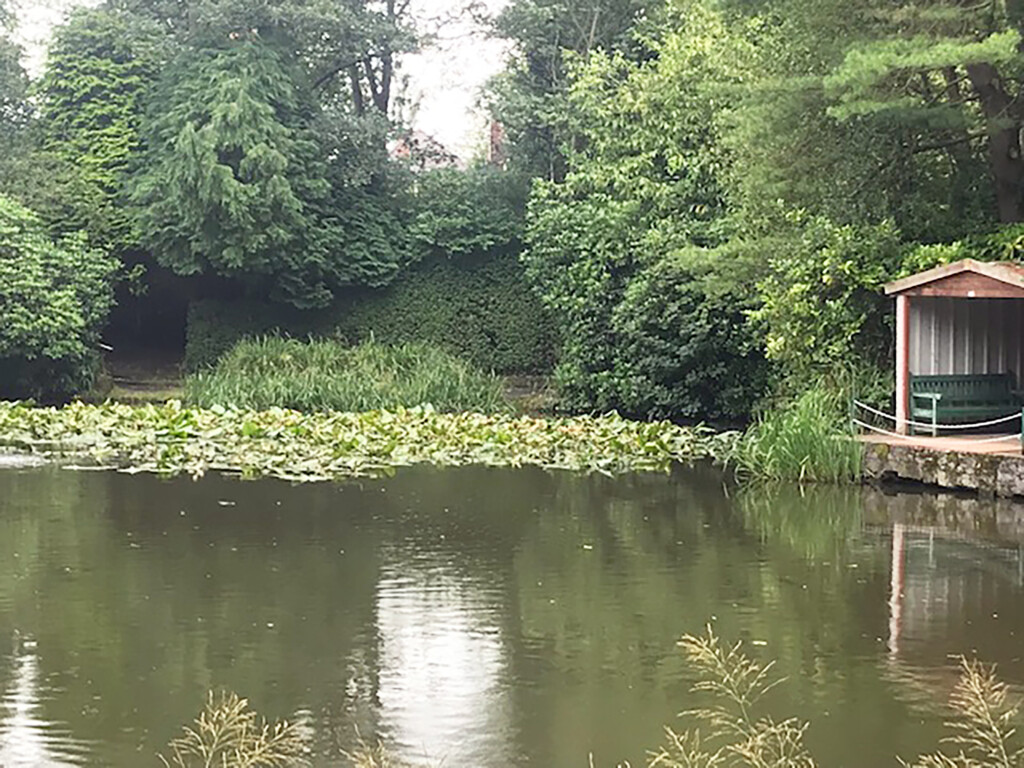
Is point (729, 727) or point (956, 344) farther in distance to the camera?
point (956, 344)

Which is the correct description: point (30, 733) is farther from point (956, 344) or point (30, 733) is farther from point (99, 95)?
point (99, 95)

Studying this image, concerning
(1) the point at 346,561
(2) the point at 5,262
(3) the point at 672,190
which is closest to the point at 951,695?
(1) the point at 346,561

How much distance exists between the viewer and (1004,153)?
640 inches

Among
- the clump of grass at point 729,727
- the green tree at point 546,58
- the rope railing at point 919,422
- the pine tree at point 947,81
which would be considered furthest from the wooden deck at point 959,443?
the green tree at point 546,58

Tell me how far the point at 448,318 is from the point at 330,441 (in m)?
10.9

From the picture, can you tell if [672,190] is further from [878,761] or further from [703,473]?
[878,761]

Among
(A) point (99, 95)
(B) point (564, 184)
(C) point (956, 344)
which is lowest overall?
(C) point (956, 344)

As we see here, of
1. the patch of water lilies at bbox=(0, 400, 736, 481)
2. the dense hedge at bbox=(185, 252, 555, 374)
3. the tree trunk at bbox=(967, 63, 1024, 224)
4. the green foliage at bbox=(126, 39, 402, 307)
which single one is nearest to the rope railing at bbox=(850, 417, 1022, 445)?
the patch of water lilies at bbox=(0, 400, 736, 481)

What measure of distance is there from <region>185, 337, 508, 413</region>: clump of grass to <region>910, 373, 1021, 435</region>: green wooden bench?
8073 mm

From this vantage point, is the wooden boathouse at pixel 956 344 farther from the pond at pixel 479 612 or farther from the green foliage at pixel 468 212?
the green foliage at pixel 468 212

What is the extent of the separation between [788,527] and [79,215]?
17425 mm

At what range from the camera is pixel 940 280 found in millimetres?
14273

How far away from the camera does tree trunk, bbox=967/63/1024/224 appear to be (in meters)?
15.6

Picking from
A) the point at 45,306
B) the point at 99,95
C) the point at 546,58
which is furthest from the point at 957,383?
the point at 99,95
